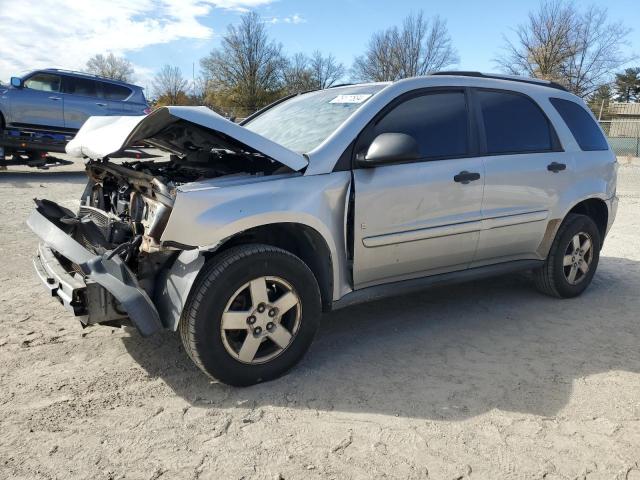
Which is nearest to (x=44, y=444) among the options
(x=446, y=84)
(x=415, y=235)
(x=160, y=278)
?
(x=160, y=278)

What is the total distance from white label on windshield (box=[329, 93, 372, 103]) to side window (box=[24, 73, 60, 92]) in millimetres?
10722

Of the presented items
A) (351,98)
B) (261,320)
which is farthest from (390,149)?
(261,320)

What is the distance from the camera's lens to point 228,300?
2.91 metres

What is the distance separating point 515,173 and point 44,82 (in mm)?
11756

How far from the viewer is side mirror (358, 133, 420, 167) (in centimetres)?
325

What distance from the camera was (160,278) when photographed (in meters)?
3.03

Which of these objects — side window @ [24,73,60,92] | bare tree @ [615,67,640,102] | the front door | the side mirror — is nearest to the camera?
the side mirror

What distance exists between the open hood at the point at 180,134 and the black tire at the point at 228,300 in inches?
22.4

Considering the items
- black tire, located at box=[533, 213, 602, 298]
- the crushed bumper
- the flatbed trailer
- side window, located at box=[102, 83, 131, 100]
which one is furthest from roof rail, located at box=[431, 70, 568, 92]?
side window, located at box=[102, 83, 131, 100]

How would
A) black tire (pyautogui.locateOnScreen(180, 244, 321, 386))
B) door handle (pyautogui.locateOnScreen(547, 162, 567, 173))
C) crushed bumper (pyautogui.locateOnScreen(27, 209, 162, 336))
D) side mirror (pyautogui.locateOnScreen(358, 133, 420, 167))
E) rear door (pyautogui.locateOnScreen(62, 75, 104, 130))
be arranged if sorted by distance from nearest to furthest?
crushed bumper (pyautogui.locateOnScreen(27, 209, 162, 336)) < black tire (pyautogui.locateOnScreen(180, 244, 321, 386)) < side mirror (pyautogui.locateOnScreen(358, 133, 420, 167)) < door handle (pyautogui.locateOnScreen(547, 162, 567, 173)) < rear door (pyautogui.locateOnScreen(62, 75, 104, 130))

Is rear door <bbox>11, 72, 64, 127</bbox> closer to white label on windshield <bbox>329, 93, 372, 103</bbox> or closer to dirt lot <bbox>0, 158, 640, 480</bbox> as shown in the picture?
dirt lot <bbox>0, 158, 640, 480</bbox>

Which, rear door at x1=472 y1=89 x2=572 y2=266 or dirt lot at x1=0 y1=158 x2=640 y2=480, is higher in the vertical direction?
rear door at x1=472 y1=89 x2=572 y2=266

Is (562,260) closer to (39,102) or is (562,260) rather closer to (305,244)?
(305,244)

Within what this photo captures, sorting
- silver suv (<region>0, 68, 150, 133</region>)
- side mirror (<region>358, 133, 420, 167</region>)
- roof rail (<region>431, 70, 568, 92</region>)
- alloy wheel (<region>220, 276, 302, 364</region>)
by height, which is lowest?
alloy wheel (<region>220, 276, 302, 364</region>)
